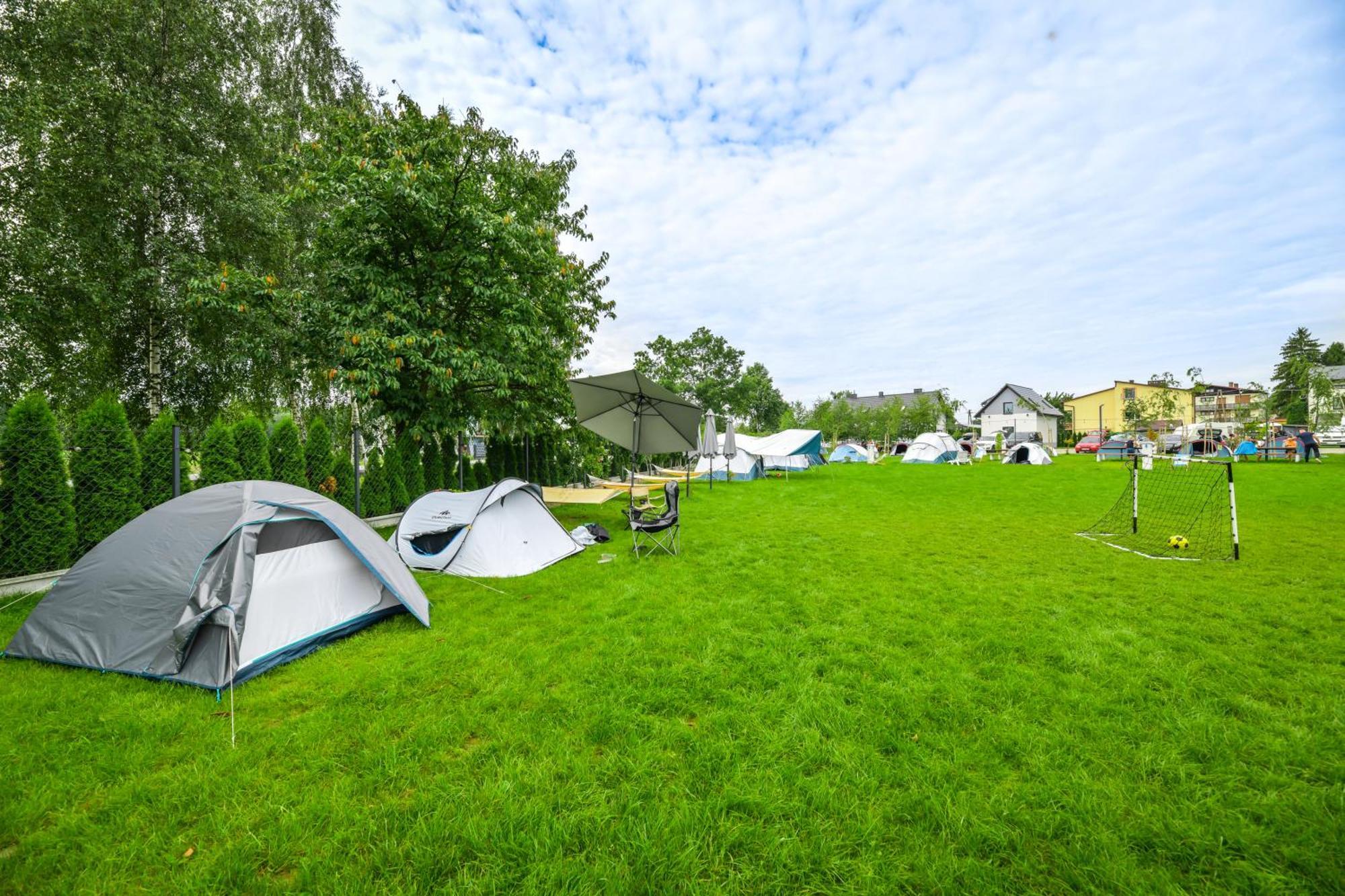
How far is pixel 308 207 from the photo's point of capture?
11555mm

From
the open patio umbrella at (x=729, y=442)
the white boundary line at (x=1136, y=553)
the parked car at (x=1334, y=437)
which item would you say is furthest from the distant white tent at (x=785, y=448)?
the parked car at (x=1334, y=437)

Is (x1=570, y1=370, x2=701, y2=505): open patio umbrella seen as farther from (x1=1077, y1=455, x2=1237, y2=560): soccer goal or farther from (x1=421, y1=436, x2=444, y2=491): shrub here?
(x1=1077, y1=455, x2=1237, y2=560): soccer goal

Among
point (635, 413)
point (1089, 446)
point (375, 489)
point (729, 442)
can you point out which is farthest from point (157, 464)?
point (1089, 446)

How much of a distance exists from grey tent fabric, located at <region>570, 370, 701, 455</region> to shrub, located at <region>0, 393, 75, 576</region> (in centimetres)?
591

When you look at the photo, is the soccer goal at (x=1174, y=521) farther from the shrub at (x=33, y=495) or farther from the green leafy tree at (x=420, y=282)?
the shrub at (x=33, y=495)

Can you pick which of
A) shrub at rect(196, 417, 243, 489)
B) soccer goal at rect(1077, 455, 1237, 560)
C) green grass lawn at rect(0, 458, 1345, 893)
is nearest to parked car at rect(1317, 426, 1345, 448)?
soccer goal at rect(1077, 455, 1237, 560)

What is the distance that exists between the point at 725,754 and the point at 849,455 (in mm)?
31758

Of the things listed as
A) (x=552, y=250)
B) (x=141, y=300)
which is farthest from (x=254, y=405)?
(x=552, y=250)

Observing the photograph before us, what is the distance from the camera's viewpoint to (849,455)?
32.0m

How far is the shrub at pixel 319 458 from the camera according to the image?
7812 mm

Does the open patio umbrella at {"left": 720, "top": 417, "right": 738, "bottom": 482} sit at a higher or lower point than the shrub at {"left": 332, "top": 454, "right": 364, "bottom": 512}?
higher

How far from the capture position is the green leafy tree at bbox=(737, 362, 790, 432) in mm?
Result: 40469

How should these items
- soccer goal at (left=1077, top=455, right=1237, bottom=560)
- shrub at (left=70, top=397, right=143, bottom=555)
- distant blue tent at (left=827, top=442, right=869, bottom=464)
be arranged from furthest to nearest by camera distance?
distant blue tent at (left=827, top=442, right=869, bottom=464) < soccer goal at (left=1077, top=455, right=1237, bottom=560) < shrub at (left=70, top=397, right=143, bottom=555)

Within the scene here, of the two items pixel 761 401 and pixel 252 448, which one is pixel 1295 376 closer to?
pixel 761 401
